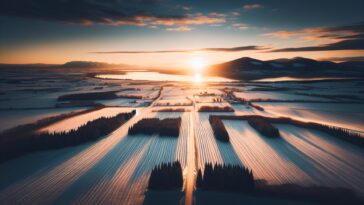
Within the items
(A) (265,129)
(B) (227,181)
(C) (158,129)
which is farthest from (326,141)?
(C) (158,129)

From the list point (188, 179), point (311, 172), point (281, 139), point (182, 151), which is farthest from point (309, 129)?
point (188, 179)

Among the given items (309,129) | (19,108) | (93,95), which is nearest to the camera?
(309,129)

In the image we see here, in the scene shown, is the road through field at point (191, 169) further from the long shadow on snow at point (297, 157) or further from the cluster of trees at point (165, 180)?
the long shadow on snow at point (297, 157)

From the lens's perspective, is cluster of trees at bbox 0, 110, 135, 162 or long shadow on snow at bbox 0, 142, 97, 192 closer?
long shadow on snow at bbox 0, 142, 97, 192

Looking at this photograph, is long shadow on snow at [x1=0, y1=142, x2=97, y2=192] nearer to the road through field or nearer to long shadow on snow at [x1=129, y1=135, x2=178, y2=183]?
long shadow on snow at [x1=129, y1=135, x2=178, y2=183]

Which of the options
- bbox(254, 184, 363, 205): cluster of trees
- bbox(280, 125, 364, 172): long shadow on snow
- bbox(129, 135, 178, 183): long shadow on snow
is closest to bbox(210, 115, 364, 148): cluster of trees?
bbox(280, 125, 364, 172): long shadow on snow

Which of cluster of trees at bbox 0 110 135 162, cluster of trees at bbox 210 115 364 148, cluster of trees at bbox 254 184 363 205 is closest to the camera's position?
cluster of trees at bbox 254 184 363 205

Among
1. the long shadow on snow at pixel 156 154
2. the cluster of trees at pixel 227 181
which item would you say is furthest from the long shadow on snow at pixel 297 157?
the long shadow on snow at pixel 156 154

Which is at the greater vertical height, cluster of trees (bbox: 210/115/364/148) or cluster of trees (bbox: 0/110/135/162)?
cluster of trees (bbox: 210/115/364/148)

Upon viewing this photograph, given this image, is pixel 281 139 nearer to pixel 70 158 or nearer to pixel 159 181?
pixel 159 181

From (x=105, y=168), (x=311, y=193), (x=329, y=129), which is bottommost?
(x=105, y=168)

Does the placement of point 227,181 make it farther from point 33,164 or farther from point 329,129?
point 329,129
